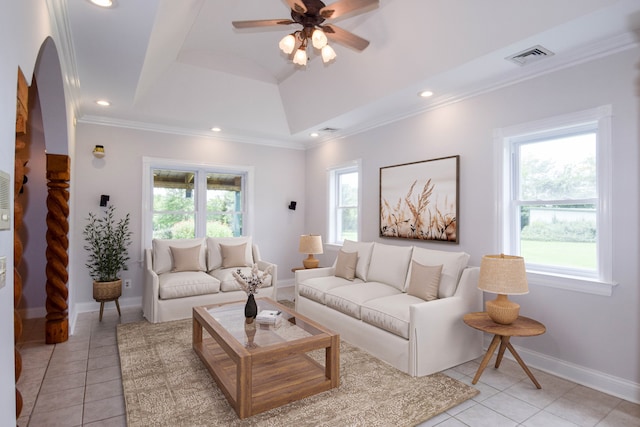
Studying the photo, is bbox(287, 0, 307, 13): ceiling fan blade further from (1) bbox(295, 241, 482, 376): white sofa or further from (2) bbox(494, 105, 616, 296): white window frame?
(1) bbox(295, 241, 482, 376): white sofa

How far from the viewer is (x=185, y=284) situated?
436cm

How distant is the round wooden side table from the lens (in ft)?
8.66

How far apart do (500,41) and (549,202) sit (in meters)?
1.50

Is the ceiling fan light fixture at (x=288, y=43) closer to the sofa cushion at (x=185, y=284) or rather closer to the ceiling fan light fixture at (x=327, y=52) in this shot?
the ceiling fan light fixture at (x=327, y=52)

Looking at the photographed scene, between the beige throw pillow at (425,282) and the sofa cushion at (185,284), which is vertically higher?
the beige throw pillow at (425,282)

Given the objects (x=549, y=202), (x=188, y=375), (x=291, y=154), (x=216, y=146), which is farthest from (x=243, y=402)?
(x=291, y=154)

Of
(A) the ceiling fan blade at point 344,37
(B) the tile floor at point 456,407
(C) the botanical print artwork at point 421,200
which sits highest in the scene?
(A) the ceiling fan blade at point 344,37

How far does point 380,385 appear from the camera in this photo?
8.88 ft

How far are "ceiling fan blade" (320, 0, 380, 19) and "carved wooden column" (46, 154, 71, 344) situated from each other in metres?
2.99

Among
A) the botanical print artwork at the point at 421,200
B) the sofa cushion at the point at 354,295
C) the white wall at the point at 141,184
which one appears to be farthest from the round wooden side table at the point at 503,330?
the white wall at the point at 141,184

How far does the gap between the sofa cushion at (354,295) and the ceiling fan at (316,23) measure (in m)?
2.30

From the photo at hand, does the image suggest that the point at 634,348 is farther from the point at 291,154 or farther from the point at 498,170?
the point at 291,154

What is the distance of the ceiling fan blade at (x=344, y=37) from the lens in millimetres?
2703

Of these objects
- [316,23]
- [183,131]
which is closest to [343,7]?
[316,23]
